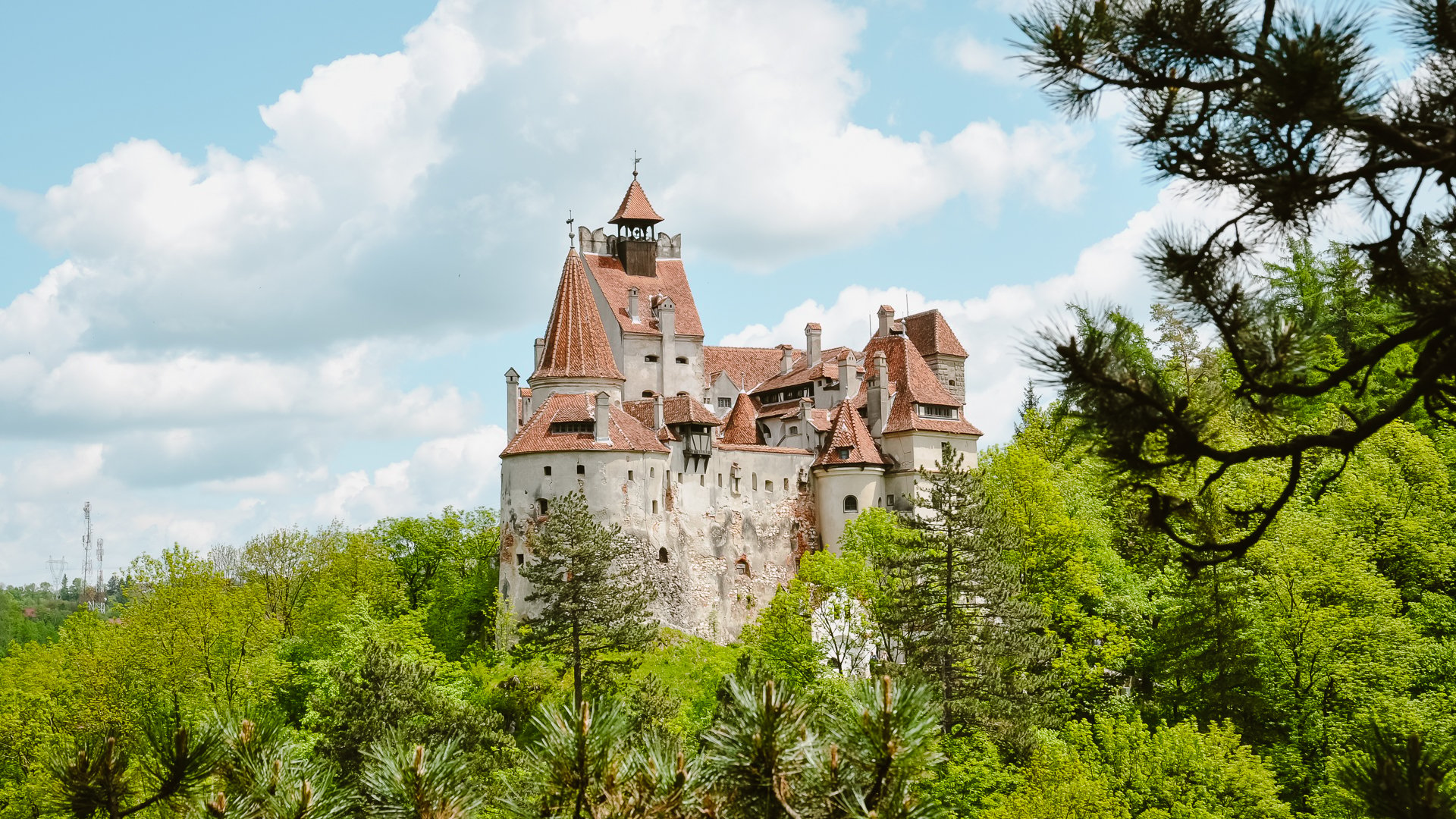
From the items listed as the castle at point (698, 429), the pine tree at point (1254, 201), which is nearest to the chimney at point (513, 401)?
the castle at point (698, 429)

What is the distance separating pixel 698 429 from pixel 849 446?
6923 mm

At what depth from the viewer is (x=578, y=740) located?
876 centimetres

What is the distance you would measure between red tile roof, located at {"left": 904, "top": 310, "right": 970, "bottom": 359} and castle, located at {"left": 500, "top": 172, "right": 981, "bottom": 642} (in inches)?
3.4

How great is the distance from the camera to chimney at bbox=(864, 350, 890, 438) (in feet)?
207

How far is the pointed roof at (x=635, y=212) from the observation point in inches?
2744

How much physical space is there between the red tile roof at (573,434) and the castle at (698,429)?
7 centimetres

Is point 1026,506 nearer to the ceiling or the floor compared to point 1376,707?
nearer to the ceiling

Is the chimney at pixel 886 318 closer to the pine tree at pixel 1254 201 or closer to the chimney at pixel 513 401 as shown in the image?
the chimney at pixel 513 401

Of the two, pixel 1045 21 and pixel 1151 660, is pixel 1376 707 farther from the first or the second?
pixel 1045 21

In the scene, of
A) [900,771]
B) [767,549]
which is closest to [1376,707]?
[900,771]

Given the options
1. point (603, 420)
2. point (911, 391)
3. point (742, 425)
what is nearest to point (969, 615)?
point (603, 420)

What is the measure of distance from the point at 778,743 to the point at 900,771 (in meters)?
0.75

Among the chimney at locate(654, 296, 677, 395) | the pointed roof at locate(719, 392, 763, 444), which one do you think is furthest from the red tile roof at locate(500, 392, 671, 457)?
the chimney at locate(654, 296, 677, 395)

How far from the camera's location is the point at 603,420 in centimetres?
5606
